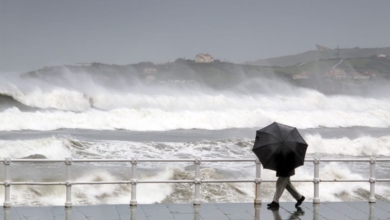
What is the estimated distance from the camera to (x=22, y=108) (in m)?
68.9

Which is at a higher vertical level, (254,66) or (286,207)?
(254,66)

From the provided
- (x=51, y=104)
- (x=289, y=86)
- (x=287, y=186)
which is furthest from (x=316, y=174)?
(x=289, y=86)

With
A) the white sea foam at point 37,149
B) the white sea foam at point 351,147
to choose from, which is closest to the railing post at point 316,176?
the white sea foam at point 37,149

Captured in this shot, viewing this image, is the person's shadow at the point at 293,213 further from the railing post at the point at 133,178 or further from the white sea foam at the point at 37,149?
the white sea foam at the point at 37,149

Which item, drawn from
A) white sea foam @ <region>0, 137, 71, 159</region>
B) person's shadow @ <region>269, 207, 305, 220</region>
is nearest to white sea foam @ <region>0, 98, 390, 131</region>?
white sea foam @ <region>0, 137, 71, 159</region>

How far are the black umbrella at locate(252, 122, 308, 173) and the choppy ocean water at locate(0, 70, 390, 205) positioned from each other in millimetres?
8924

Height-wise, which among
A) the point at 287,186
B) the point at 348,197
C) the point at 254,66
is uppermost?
the point at 254,66

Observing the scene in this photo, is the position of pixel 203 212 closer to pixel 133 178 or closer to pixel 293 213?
pixel 133 178

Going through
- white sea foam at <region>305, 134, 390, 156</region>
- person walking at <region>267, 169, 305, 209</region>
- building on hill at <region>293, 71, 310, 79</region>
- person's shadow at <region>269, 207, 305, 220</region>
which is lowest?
white sea foam at <region>305, 134, 390, 156</region>

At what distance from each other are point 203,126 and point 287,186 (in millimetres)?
56444

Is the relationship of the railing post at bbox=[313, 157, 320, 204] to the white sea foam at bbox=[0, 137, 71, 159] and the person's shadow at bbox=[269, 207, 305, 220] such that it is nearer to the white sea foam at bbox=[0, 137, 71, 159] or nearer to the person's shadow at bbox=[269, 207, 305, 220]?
the person's shadow at bbox=[269, 207, 305, 220]

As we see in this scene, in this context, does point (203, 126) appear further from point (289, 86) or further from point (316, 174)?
point (316, 174)

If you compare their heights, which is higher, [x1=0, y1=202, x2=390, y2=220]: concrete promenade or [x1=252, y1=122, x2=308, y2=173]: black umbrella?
[x1=252, y1=122, x2=308, y2=173]: black umbrella

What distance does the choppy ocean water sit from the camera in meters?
21.9
